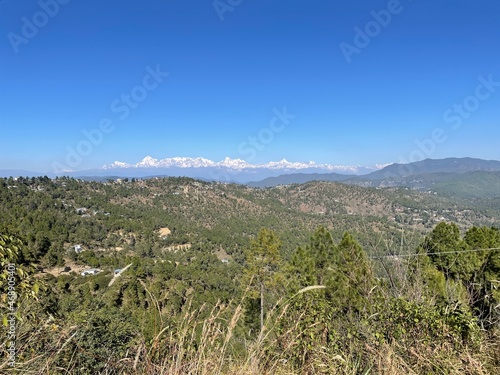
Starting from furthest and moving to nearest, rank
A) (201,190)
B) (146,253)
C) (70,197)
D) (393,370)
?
(201,190), (70,197), (146,253), (393,370)

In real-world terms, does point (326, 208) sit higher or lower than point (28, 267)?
lower

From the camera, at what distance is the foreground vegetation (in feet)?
5.82

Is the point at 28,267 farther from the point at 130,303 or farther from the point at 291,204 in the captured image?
the point at 291,204

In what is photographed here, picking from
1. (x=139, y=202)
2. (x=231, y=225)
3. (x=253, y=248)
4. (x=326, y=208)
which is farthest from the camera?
(x=326, y=208)

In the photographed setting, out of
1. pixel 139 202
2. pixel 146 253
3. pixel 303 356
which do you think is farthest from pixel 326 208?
pixel 303 356

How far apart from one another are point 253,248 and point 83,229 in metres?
56.3

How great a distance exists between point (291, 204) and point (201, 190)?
57.8m

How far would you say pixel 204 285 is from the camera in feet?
131

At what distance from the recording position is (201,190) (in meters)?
128

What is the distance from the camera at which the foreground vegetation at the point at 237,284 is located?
1.77 metres

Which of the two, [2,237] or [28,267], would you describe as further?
[28,267]

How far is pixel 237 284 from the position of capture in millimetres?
44531

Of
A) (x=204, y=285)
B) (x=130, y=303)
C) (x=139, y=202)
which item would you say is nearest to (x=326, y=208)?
(x=139, y=202)

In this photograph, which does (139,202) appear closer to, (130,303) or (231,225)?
(231,225)
